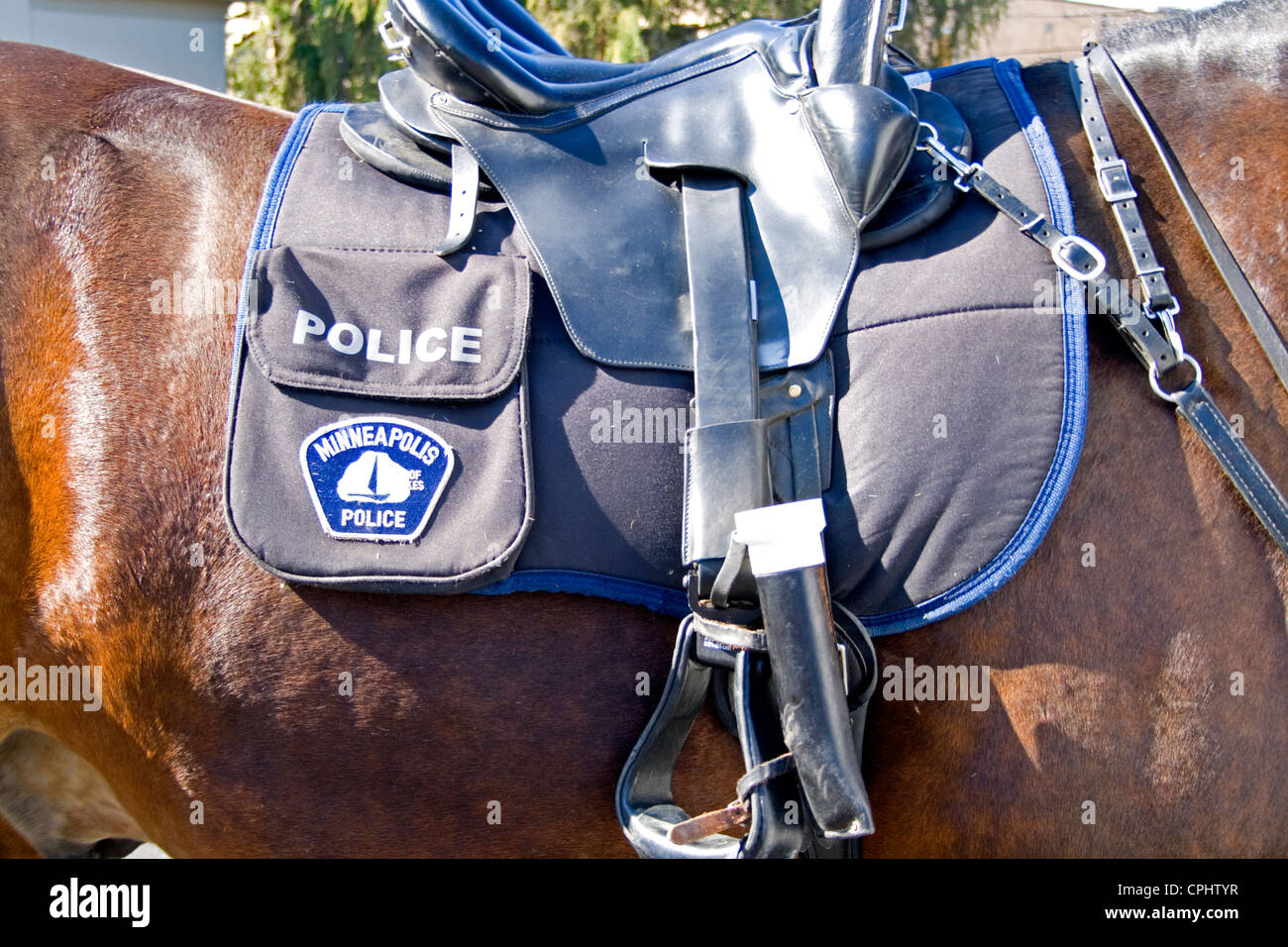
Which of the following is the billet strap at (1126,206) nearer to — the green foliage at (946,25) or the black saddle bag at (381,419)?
the black saddle bag at (381,419)

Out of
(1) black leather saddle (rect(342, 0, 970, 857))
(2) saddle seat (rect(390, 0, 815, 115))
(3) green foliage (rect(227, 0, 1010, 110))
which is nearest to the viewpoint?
(1) black leather saddle (rect(342, 0, 970, 857))

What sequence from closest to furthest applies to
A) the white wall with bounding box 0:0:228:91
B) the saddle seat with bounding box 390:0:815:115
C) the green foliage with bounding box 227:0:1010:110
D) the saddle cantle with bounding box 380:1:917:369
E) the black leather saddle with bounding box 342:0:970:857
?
the black leather saddle with bounding box 342:0:970:857 < the saddle cantle with bounding box 380:1:917:369 < the saddle seat with bounding box 390:0:815:115 < the green foliage with bounding box 227:0:1010:110 < the white wall with bounding box 0:0:228:91

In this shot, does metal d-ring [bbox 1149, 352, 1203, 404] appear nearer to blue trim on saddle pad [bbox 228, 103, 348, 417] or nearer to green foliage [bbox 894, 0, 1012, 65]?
blue trim on saddle pad [bbox 228, 103, 348, 417]

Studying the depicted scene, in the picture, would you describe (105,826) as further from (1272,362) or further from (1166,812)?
(1272,362)

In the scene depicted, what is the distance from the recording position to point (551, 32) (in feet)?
20.0

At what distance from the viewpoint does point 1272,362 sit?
1452 millimetres

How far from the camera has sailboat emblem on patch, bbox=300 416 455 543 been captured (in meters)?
1.45

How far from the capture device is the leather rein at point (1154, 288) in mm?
1405

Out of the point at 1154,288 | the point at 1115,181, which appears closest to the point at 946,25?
the point at 1115,181

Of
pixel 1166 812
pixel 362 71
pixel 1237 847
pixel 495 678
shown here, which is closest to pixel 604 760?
pixel 495 678

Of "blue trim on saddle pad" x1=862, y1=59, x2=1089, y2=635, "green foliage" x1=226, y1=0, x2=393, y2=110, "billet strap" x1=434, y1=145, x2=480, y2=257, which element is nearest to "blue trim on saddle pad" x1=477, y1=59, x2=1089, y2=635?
"blue trim on saddle pad" x1=862, y1=59, x2=1089, y2=635

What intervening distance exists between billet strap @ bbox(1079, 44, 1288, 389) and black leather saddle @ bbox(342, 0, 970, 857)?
258 mm

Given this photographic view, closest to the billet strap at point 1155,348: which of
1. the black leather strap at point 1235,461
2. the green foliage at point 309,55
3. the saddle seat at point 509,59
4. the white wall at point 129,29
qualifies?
the black leather strap at point 1235,461

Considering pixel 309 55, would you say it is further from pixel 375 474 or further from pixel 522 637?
pixel 522 637
